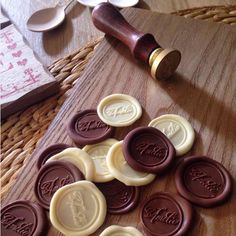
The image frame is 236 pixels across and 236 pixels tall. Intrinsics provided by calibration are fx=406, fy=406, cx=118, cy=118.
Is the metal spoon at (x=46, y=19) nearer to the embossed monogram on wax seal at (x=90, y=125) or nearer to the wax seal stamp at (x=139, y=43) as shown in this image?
the wax seal stamp at (x=139, y=43)

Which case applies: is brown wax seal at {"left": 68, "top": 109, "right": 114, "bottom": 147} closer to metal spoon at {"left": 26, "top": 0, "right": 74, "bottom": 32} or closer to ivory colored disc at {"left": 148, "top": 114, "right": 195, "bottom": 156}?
ivory colored disc at {"left": 148, "top": 114, "right": 195, "bottom": 156}

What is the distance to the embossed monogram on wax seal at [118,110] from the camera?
548 millimetres

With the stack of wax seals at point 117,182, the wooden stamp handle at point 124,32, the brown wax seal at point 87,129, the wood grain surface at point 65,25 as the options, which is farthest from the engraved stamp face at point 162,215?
the wood grain surface at point 65,25

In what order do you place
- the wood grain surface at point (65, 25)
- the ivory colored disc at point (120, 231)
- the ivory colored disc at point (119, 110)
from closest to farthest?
the ivory colored disc at point (120, 231) < the ivory colored disc at point (119, 110) < the wood grain surface at point (65, 25)

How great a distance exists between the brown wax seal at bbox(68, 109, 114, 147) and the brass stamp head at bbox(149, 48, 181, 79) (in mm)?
108

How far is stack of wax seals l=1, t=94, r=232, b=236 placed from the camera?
0.44 metres

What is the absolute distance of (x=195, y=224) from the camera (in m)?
0.44

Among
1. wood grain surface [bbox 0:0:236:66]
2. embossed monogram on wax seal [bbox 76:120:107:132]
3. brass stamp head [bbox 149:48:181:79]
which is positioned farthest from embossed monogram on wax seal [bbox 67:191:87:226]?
wood grain surface [bbox 0:0:236:66]

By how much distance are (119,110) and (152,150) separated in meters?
→ 0.09

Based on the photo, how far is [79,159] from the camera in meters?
A: 0.49

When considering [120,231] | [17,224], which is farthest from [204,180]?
[17,224]

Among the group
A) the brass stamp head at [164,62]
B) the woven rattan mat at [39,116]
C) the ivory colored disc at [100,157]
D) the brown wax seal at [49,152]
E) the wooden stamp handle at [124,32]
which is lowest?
the woven rattan mat at [39,116]

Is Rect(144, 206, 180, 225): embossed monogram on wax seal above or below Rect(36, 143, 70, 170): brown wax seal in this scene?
below

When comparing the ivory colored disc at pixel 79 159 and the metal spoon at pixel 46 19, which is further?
the metal spoon at pixel 46 19
